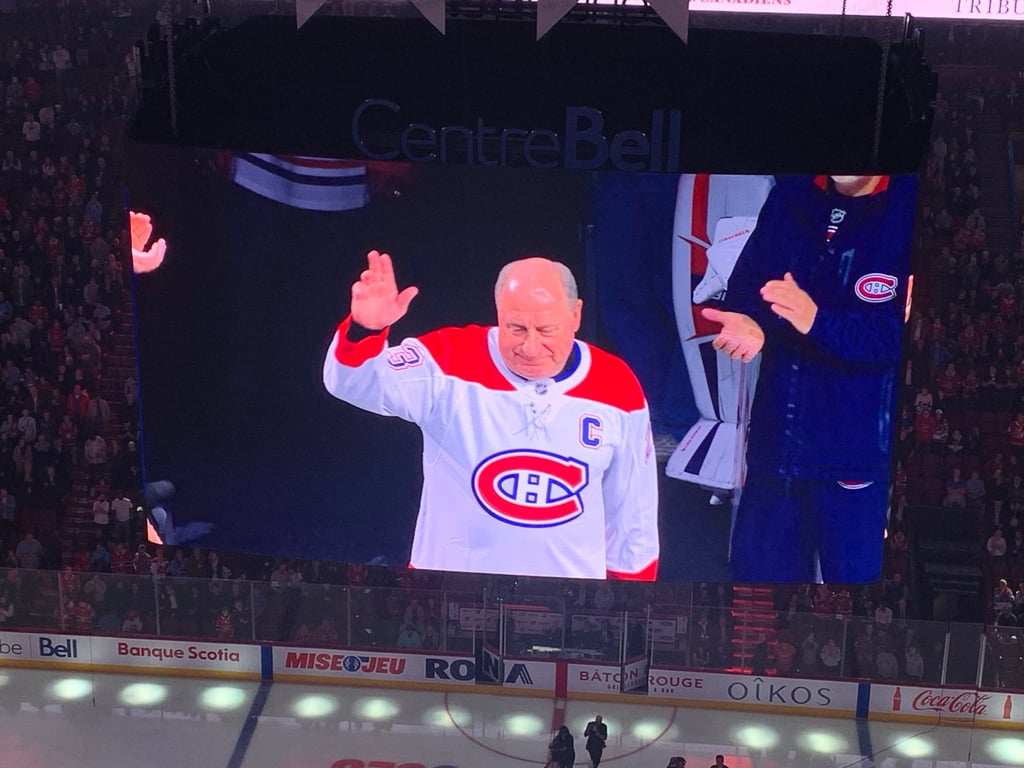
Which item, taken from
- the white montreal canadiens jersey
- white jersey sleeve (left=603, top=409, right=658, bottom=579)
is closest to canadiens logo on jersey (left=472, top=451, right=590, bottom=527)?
the white montreal canadiens jersey

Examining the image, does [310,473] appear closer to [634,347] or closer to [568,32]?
[634,347]

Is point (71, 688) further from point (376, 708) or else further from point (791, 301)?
point (791, 301)

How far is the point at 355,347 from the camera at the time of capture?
12.2 metres

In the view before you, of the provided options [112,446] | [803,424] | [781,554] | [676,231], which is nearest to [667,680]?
[781,554]

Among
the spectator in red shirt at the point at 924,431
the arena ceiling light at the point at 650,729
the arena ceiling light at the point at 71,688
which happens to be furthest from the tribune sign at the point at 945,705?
the arena ceiling light at the point at 71,688

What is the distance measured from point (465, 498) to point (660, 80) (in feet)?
13.4

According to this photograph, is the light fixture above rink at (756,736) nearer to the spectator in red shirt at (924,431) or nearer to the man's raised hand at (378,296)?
the spectator in red shirt at (924,431)

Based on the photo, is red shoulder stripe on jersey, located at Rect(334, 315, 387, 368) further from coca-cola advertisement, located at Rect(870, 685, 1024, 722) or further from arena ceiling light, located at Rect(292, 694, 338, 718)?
coca-cola advertisement, located at Rect(870, 685, 1024, 722)

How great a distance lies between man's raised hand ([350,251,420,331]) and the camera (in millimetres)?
11938

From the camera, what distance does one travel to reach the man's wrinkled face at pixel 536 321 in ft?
38.7

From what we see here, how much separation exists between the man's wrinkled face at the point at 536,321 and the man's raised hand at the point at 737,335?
1.12m

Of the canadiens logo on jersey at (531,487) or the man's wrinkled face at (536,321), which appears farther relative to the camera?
the canadiens logo on jersey at (531,487)

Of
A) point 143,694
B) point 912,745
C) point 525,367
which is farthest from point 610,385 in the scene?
point 143,694

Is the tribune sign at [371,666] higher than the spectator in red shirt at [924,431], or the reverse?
the spectator in red shirt at [924,431]
